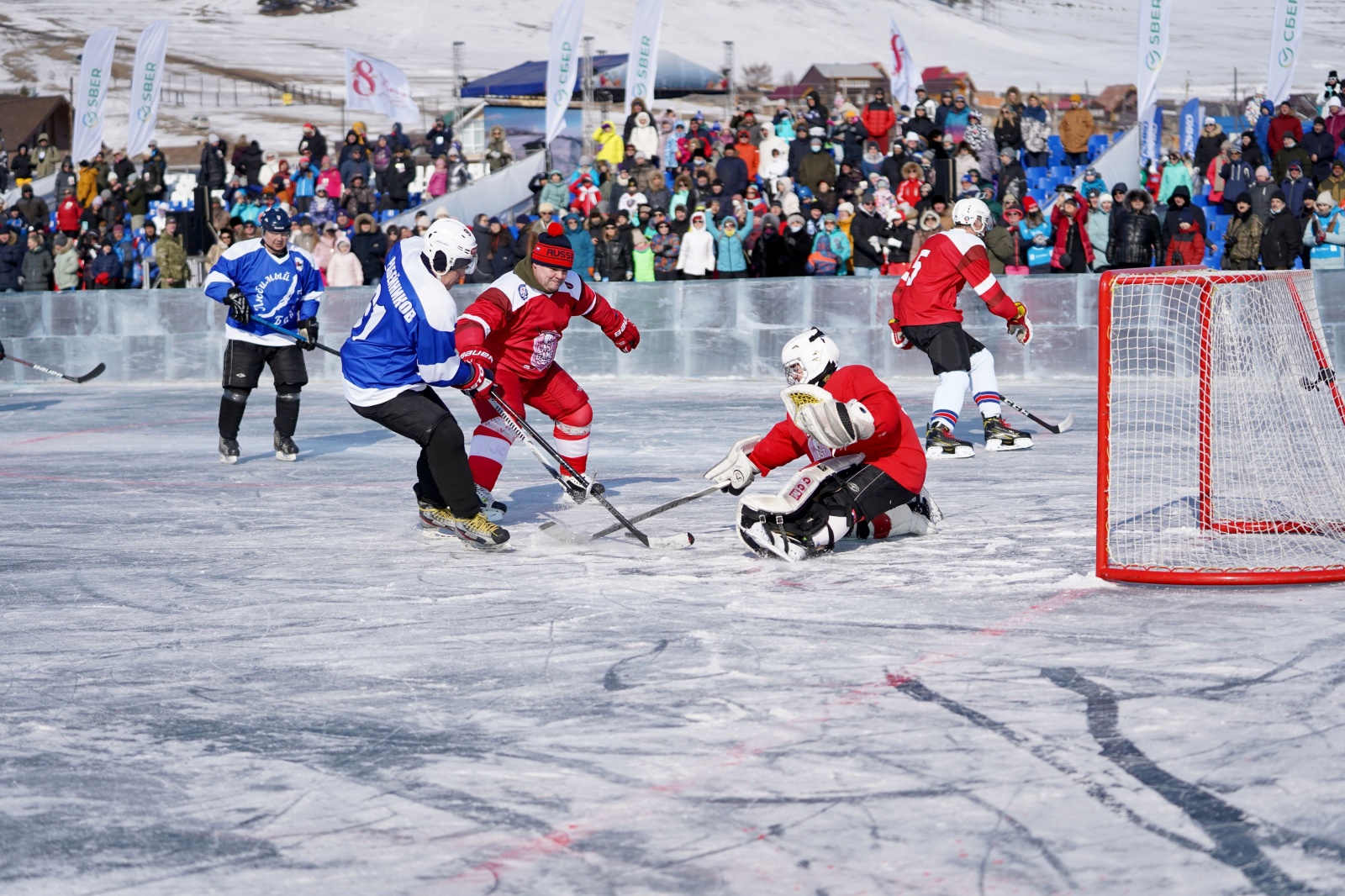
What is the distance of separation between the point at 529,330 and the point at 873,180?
930cm

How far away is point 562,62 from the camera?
18.7m

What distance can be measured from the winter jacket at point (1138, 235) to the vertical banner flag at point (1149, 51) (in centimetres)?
371

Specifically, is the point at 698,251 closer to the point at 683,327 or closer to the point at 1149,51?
the point at 683,327

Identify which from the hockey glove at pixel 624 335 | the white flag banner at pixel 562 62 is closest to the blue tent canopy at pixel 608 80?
the white flag banner at pixel 562 62

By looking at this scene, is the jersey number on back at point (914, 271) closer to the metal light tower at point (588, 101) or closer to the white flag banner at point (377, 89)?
the metal light tower at point (588, 101)

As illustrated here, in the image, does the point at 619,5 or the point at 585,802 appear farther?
the point at 619,5

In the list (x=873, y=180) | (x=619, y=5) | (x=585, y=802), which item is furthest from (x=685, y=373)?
(x=619, y=5)

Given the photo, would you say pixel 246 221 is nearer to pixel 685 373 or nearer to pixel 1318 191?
pixel 685 373

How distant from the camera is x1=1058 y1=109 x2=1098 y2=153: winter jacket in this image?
679 inches

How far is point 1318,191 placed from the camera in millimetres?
13703

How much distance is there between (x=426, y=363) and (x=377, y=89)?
1799 centimetres

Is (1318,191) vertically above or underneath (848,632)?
above

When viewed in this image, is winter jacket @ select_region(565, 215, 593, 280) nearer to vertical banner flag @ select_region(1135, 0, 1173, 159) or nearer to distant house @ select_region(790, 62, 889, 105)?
vertical banner flag @ select_region(1135, 0, 1173, 159)

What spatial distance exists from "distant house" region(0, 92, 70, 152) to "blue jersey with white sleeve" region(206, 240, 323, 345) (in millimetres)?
43432
